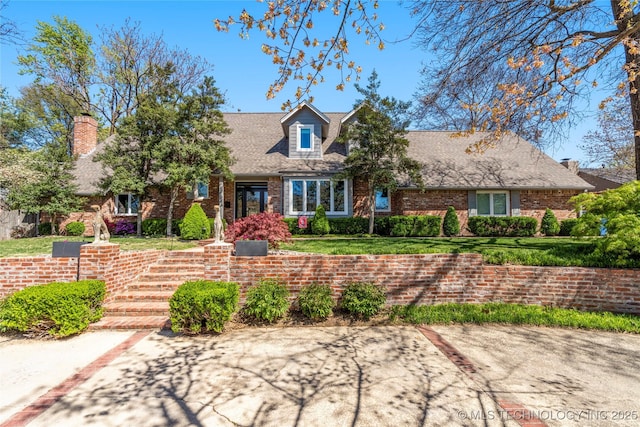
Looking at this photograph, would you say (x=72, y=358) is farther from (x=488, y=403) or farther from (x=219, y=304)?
(x=488, y=403)

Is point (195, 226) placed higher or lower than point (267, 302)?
higher

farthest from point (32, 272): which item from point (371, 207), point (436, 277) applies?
point (371, 207)

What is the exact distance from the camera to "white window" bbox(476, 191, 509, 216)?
15.5m

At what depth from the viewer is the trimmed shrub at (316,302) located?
5242 millimetres

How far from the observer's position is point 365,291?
5.39 metres

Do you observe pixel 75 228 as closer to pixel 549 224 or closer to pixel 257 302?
pixel 257 302

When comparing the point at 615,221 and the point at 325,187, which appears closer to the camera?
the point at 615,221

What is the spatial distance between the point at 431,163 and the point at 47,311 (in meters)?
16.0

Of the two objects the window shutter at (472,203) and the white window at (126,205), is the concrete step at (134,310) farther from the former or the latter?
the window shutter at (472,203)

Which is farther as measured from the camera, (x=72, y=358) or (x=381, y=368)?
(x=72, y=358)

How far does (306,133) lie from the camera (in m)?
15.8

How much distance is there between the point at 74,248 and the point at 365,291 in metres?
5.22

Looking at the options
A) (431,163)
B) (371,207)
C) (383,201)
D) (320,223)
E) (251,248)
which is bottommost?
(251,248)

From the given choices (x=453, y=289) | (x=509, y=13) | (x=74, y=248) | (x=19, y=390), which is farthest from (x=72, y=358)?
(x=509, y=13)
